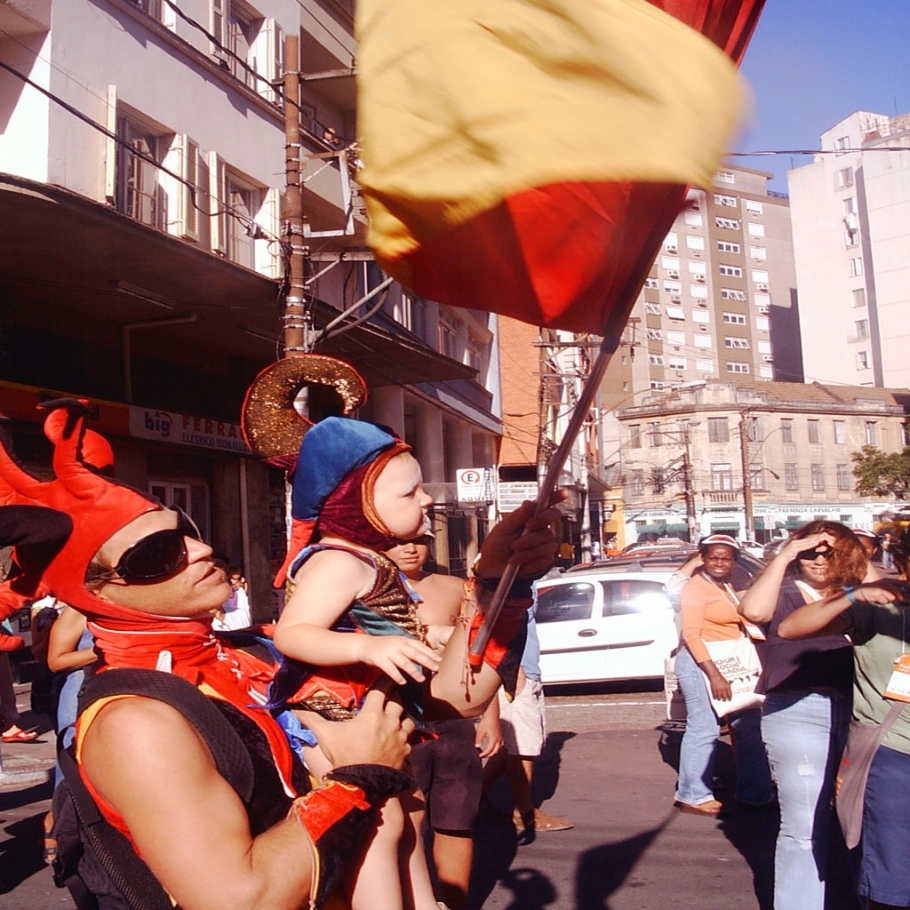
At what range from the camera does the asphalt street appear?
5.28 m

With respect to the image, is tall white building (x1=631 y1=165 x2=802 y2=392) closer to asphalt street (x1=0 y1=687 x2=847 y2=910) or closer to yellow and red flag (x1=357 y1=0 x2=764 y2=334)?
asphalt street (x1=0 y1=687 x2=847 y2=910)

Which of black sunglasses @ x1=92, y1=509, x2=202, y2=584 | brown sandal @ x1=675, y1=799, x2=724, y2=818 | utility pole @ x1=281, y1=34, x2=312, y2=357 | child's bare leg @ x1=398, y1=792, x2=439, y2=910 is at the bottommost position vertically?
brown sandal @ x1=675, y1=799, x2=724, y2=818

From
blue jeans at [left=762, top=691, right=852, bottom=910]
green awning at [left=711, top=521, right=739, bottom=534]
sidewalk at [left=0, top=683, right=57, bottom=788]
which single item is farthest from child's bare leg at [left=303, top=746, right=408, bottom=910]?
green awning at [left=711, top=521, right=739, bottom=534]

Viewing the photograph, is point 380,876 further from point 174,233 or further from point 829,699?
point 174,233

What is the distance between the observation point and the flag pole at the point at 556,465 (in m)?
1.71

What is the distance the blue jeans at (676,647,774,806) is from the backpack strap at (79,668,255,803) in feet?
17.5

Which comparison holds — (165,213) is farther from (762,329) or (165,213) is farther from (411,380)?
(762,329)

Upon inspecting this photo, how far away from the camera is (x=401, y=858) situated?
2354 millimetres

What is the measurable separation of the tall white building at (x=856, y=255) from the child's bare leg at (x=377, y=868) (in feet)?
244

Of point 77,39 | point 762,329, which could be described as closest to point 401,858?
point 77,39

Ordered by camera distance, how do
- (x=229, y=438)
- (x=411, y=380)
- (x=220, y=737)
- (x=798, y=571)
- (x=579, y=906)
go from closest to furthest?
(x=220, y=737)
(x=798, y=571)
(x=579, y=906)
(x=229, y=438)
(x=411, y=380)

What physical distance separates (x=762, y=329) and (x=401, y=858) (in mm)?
99174

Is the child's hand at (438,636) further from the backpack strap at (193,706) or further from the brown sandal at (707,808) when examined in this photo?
the brown sandal at (707,808)

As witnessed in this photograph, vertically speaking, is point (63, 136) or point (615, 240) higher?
point (63, 136)
